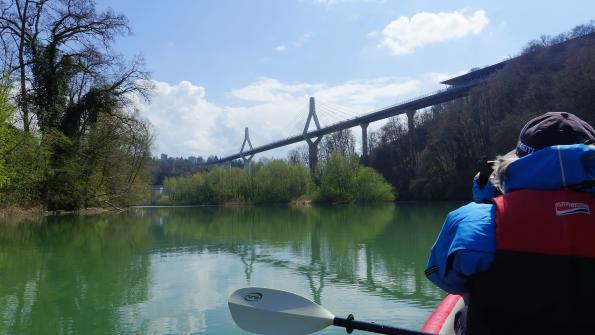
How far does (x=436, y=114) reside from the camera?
1885 inches

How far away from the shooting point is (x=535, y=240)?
144 cm

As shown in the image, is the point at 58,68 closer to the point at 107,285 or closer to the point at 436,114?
the point at 107,285

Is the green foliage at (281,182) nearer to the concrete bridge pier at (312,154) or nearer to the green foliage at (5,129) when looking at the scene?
the concrete bridge pier at (312,154)

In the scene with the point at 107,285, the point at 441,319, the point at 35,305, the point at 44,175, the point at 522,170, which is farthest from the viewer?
the point at 44,175

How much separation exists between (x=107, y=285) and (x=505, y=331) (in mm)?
6303

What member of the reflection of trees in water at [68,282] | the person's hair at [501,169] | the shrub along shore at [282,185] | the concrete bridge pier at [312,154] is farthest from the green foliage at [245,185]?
the person's hair at [501,169]

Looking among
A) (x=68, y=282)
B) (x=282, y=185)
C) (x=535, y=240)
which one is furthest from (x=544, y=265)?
(x=282, y=185)

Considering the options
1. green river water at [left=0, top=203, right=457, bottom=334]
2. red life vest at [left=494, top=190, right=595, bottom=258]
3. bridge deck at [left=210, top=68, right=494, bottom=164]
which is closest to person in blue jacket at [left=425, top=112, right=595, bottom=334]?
red life vest at [left=494, top=190, right=595, bottom=258]

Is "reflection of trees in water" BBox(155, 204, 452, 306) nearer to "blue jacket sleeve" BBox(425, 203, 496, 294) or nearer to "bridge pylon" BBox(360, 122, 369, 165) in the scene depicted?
"blue jacket sleeve" BBox(425, 203, 496, 294)

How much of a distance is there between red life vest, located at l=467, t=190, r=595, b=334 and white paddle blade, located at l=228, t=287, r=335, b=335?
1220 millimetres

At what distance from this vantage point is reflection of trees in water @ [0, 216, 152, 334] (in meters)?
4.81

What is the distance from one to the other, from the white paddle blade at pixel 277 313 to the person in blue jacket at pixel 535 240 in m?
1.14

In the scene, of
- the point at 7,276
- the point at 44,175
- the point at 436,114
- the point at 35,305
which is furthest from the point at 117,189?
the point at 436,114

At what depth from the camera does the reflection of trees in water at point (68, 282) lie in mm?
4809
